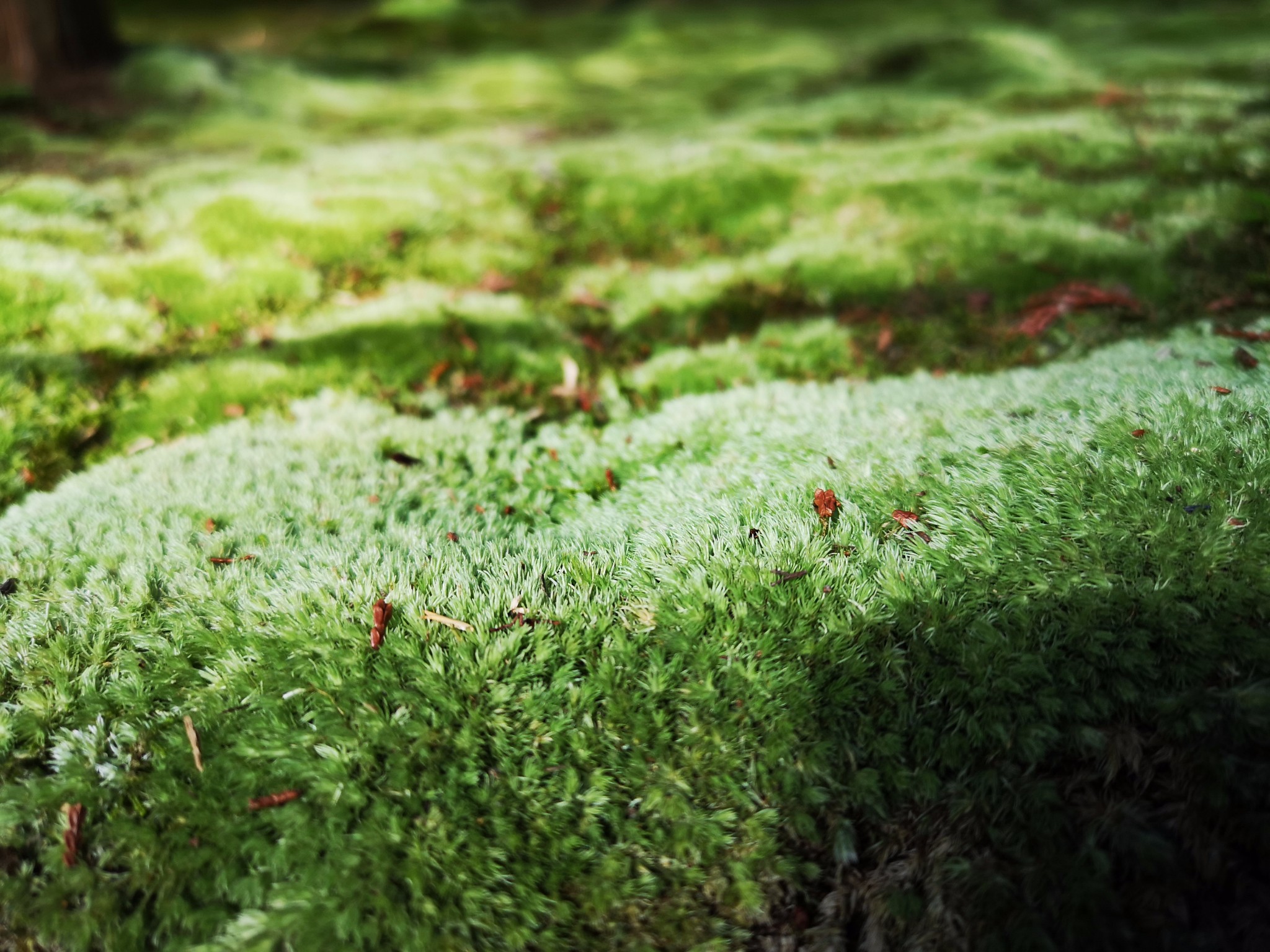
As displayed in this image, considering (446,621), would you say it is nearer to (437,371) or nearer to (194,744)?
(194,744)

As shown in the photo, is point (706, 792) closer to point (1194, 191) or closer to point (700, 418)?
point (700, 418)

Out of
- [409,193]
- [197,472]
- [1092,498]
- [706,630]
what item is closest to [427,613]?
[706,630]

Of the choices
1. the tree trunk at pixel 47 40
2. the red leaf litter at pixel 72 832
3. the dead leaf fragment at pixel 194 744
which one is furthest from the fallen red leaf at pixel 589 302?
the tree trunk at pixel 47 40

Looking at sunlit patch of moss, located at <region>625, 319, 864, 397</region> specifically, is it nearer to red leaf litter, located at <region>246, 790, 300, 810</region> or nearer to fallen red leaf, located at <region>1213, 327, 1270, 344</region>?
fallen red leaf, located at <region>1213, 327, 1270, 344</region>

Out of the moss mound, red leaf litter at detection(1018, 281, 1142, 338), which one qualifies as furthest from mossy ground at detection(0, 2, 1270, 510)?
the moss mound

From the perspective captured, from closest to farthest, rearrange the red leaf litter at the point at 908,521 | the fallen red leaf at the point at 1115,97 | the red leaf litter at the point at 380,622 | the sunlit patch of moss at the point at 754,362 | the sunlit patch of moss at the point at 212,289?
the red leaf litter at the point at 380,622
the red leaf litter at the point at 908,521
the sunlit patch of moss at the point at 754,362
the sunlit patch of moss at the point at 212,289
the fallen red leaf at the point at 1115,97

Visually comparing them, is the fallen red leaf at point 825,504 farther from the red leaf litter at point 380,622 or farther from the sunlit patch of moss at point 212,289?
the sunlit patch of moss at point 212,289
